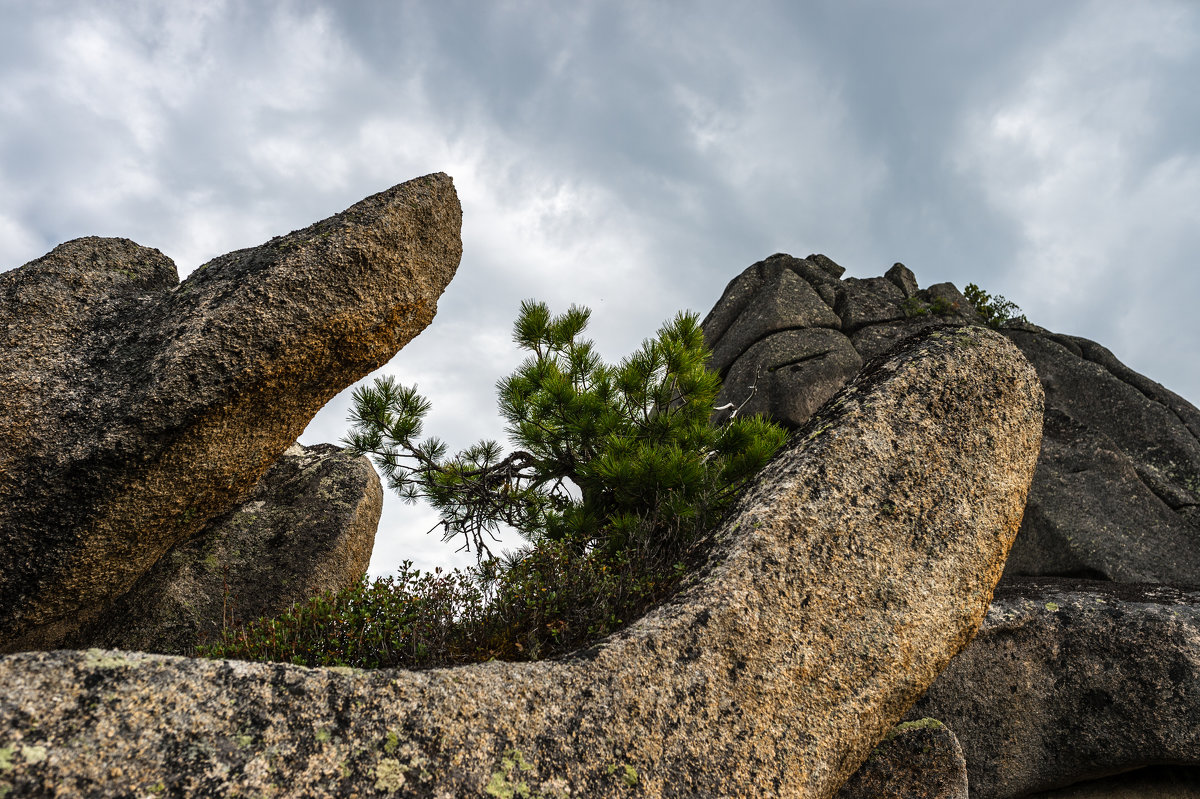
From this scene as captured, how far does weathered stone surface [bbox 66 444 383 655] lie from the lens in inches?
274

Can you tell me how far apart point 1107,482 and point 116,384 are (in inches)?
524

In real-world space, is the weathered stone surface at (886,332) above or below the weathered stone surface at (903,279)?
below

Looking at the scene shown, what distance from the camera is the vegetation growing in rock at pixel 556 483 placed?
5.81 meters

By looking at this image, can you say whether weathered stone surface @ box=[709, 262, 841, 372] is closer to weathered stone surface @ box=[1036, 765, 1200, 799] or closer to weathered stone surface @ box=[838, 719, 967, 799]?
A: weathered stone surface @ box=[1036, 765, 1200, 799]

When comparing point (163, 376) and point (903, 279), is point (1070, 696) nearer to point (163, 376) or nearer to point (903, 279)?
point (163, 376)

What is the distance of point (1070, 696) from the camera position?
6.86 meters

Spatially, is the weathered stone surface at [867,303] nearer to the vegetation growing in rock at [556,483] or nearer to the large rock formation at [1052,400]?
the large rock formation at [1052,400]

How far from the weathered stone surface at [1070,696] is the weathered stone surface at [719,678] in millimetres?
2542

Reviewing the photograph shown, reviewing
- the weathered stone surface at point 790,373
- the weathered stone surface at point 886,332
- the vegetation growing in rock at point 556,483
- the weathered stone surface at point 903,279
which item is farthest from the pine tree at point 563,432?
the weathered stone surface at point 903,279

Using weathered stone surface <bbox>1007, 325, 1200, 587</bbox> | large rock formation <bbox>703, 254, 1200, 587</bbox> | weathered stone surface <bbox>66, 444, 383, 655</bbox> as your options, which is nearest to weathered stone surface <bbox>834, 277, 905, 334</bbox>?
large rock formation <bbox>703, 254, 1200, 587</bbox>

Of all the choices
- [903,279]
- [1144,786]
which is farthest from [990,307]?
[1144,786]

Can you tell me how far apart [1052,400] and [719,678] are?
13.2 meters

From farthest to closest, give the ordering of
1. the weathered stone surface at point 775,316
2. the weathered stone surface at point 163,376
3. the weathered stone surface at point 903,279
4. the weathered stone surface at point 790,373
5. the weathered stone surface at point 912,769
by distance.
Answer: the weathered stone surface at point 903,279 → the weathered stone surface at point 775,316 → the weathered stone surface at point 790,373 → the weathered stone surface at point 163,376 → the weathered stone surface at point 912,769

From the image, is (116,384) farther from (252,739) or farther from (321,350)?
(252,739)
